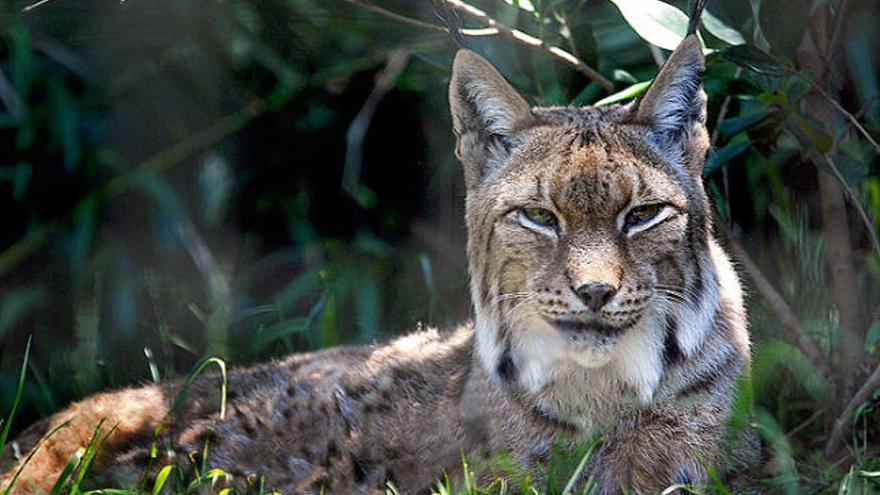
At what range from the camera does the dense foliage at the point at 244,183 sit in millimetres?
5832

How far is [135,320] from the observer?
6348 millimetres

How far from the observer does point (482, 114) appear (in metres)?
4.45

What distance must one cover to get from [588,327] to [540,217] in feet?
1.20

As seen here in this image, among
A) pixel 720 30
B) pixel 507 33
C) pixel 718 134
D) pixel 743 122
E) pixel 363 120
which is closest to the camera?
pixel 720 30

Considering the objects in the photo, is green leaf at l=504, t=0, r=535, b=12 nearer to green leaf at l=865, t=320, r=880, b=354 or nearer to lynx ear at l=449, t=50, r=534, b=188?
lynx ear at l=449, t=50, r=534, b=188

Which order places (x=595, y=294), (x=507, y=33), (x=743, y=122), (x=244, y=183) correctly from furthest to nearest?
(x=244, y=183) < (x=507, y=33) < (x=743, y=122) < (x=595, y=294)

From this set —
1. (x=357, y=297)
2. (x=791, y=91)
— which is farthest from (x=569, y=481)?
(x=357, y=297)

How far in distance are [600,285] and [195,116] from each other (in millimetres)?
2994

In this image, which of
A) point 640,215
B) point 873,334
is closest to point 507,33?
point 640,215

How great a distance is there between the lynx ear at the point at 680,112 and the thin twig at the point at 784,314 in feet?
2.76

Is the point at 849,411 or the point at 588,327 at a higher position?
the point at 588,327

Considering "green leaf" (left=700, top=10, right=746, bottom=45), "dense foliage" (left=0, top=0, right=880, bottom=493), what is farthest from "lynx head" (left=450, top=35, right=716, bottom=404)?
"dense foliage" (left=0, top=0, right=880, bottom=493)

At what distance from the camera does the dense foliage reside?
5.83 meters

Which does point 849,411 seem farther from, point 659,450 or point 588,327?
point 588,327
